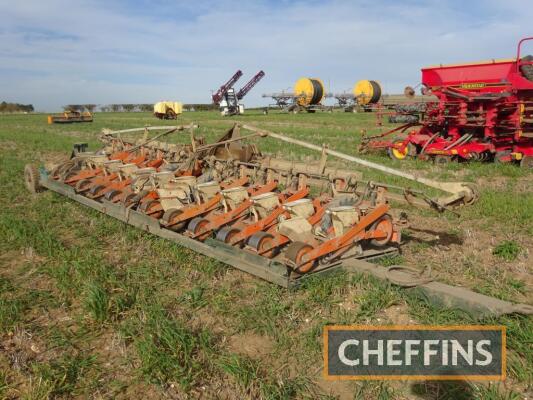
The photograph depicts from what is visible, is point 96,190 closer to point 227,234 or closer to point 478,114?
point 227,234

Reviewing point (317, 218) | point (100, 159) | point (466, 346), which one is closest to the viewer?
point (466, 346)

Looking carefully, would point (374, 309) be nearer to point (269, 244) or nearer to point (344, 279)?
point (344, 279)

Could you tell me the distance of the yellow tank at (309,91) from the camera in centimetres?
4631

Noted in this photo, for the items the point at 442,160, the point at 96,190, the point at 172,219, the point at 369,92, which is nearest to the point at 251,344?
the point at 172,219

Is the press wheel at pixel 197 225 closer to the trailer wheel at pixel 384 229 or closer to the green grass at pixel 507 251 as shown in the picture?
the trailer wheel at pixel 384 229

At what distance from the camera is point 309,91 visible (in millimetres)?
46281

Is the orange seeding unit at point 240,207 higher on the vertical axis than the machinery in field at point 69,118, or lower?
lower

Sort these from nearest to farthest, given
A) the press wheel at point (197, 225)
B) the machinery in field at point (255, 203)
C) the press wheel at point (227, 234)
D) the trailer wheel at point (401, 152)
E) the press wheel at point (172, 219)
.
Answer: the machinery in field at point (255, 203)
the press wheel at point (227, 234)
the press wheel at point (197, 225)
the press wheel at point (172, 219)
the trailer wheel at point (401, 152)

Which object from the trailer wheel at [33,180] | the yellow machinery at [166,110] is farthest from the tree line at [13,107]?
the trailer wheel at [33,180]

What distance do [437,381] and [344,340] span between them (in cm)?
75

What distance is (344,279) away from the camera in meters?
4.25

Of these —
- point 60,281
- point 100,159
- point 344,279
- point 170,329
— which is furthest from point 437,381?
point 100,159

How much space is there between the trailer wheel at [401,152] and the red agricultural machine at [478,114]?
0.03 m

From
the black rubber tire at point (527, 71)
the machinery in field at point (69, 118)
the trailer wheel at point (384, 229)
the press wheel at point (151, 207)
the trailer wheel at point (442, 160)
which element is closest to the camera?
the trailer wheel at point (384, 229)
